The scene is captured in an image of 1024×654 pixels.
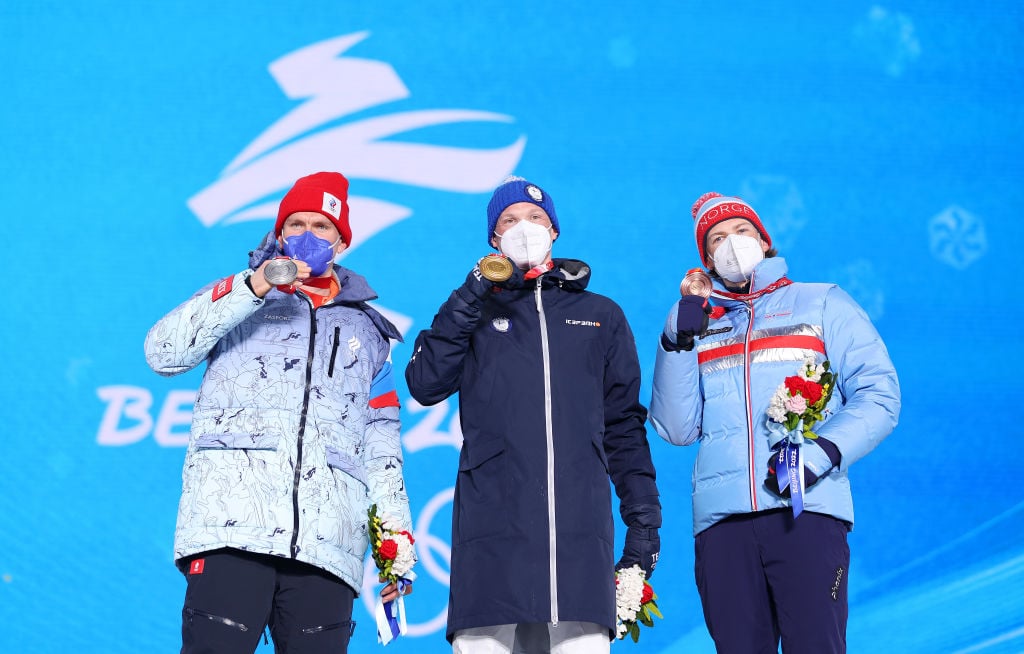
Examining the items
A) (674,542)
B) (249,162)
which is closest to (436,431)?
(674,542)

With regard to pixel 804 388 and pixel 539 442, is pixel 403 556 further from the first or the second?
pixel 804 388

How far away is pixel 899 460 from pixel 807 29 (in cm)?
155

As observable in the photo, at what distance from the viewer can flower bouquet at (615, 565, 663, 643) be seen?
2484mm

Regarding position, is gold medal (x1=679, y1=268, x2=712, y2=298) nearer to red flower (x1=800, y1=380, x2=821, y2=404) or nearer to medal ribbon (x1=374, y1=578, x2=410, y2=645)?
red flower (x1=800, y1=380, x2=821, y2=404)

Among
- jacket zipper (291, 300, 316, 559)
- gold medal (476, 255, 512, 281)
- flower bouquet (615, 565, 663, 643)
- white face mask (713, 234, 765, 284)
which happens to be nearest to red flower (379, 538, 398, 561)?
jacket zipper (291, 300, 316, 559)

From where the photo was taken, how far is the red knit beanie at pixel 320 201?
8.73ft

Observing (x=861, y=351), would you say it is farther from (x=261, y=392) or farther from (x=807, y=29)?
(x=807, y=29)

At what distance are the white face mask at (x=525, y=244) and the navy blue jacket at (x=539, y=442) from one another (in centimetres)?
7

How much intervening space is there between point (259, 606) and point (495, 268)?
834 millimetres

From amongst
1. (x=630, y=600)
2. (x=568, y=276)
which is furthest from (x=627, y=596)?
(x=568, y=276)

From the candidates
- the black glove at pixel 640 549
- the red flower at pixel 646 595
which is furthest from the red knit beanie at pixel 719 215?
the red flower at pixel 646 595

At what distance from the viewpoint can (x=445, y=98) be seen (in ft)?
13.0

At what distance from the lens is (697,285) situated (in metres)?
2.73

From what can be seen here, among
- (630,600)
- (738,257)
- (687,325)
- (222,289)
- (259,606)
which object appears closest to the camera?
(259,606)
